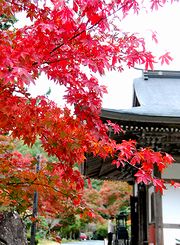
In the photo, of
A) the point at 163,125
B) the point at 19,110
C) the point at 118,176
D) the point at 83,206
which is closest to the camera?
the point at 19,110

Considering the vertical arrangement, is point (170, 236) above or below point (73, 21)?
below

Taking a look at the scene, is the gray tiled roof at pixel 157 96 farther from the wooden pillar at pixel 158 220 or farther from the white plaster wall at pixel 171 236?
the white plaster wall at pixel 171 236

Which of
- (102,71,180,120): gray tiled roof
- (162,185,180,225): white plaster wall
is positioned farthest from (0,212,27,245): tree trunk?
(162,185,180,225): white plaster wall

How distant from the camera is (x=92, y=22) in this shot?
10.9ft

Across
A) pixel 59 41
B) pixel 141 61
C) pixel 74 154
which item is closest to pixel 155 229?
pixel 74 154

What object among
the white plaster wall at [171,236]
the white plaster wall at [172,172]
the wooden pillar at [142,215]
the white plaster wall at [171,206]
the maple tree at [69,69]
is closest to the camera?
the maple tree at [69,69]

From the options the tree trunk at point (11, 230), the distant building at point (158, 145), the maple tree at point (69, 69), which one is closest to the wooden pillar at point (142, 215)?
the distant building at point (158, 145)

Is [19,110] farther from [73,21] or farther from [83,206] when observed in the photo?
[83,206]

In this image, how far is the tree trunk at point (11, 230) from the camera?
6285 millimetres

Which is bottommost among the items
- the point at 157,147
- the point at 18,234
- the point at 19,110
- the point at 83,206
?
the point at 18,234

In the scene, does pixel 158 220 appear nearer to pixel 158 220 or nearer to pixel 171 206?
pixel 158 220

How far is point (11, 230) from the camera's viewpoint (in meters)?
6.46

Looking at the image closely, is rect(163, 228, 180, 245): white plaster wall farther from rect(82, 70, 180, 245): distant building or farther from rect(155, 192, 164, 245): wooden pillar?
rect(155, 192, 164, 245): wooden pillar

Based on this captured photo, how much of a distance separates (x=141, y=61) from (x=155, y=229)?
3.93 m
